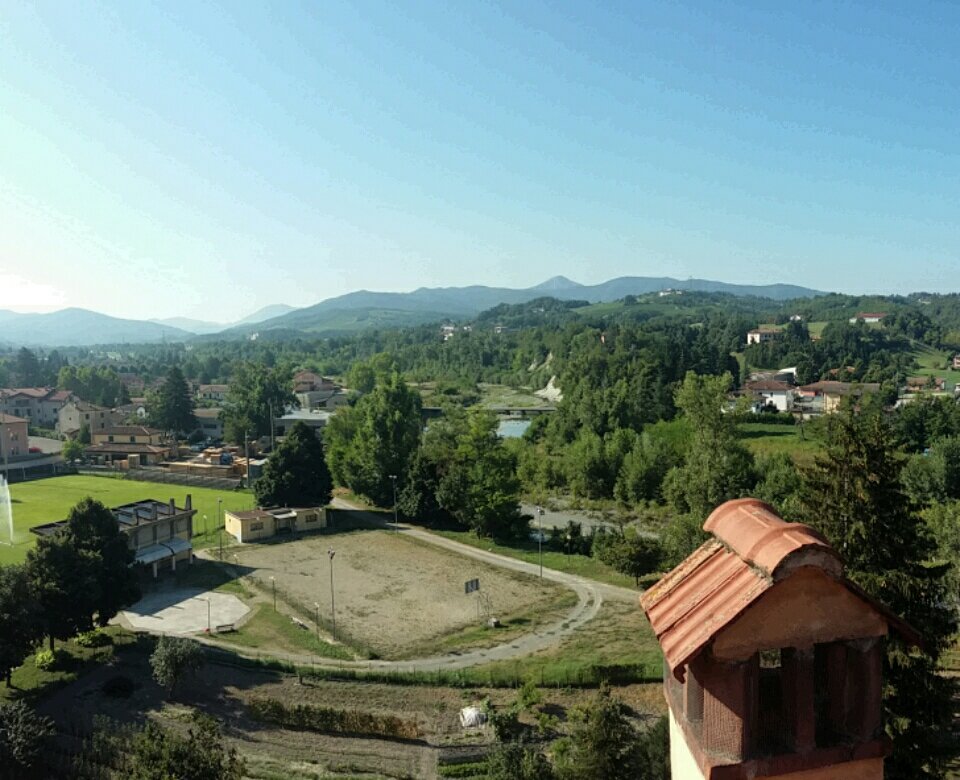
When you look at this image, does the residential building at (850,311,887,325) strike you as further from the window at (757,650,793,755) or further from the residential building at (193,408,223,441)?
the window at (757,650,793,755)

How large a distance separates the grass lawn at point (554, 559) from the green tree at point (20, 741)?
2200 cm

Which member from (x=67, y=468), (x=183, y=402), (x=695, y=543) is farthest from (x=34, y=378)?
(x=695, y=543)

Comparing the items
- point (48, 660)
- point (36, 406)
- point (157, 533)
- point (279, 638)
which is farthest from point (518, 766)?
point (36, 406)

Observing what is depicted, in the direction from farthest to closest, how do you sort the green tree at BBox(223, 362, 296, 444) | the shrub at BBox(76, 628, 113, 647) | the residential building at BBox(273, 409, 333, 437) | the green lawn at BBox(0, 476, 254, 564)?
the residential building at BBox(273, 409, 333, 437) → the green tree at BBox(223, 362, 296, 444) → the green lawn at BBox(0, 476, 254, 564) → the shrub at BBox(76, 628, 113, 647)

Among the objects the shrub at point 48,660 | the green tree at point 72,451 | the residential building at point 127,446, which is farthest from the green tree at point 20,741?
the green tree at point 72,451

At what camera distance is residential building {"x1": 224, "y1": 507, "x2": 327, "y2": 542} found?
1535 inches

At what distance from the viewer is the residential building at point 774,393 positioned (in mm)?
79994

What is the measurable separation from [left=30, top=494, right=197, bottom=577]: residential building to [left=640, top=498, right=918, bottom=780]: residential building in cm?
3238

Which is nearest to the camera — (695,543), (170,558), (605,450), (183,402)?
(695,543)

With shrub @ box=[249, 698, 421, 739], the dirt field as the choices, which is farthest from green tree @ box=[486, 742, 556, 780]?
the dirt field

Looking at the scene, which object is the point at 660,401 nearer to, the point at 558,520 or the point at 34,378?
the point at 558,520

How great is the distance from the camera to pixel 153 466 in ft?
203

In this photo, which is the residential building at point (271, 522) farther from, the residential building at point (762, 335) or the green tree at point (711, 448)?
the residential building at point (762, 335)

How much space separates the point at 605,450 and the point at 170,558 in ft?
97.9
